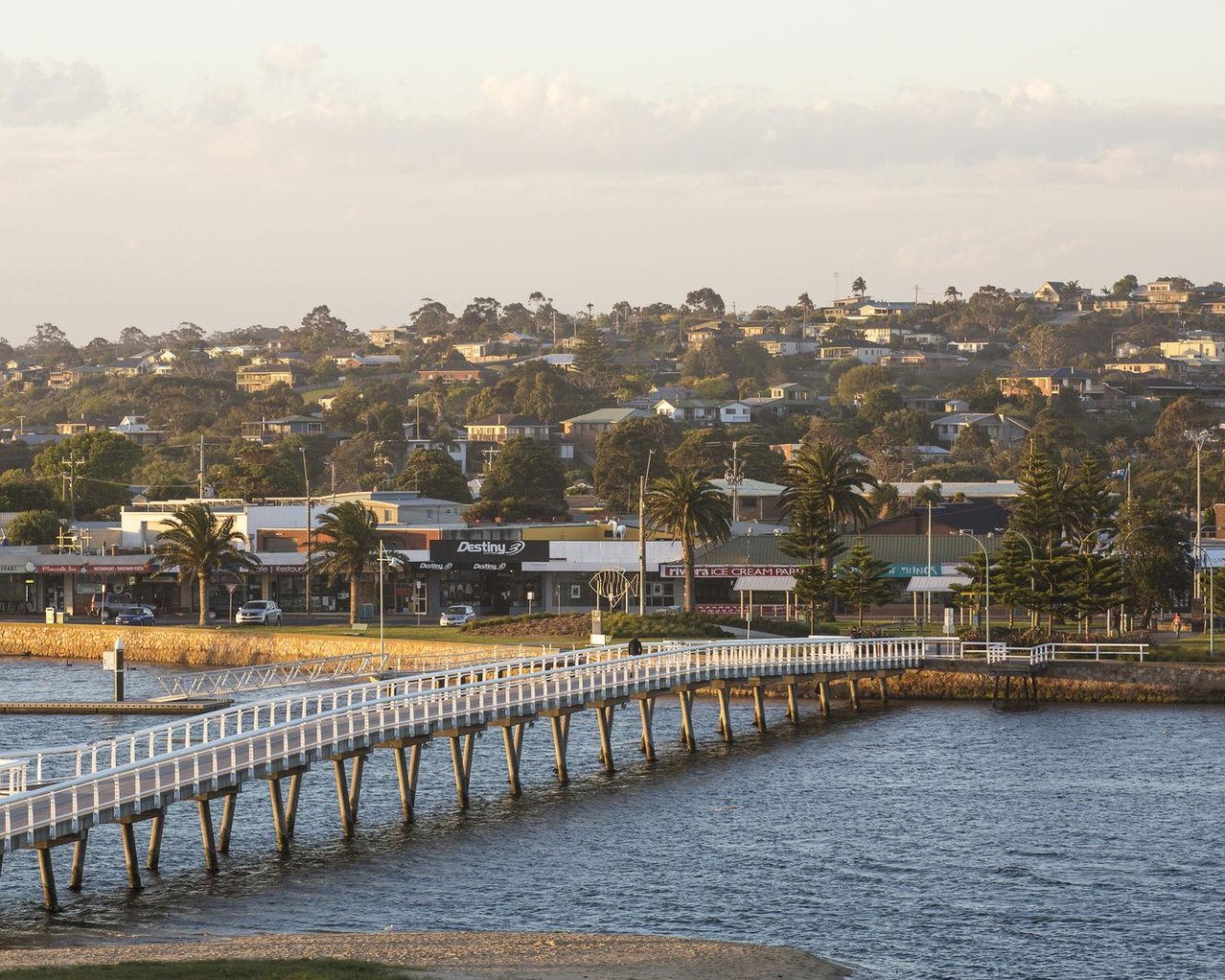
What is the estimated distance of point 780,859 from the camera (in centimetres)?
5194

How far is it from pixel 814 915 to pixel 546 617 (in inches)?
2403

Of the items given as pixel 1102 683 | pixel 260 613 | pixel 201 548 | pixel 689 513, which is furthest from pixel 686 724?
pixel 201 548

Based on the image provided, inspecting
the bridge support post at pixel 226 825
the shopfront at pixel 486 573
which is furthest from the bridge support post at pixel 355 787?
the shopfront at pixel 486 573

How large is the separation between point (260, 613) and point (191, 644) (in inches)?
243

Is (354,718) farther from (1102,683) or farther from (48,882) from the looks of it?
(1102,683)

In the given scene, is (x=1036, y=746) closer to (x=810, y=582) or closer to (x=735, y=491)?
(x=810, y=582)

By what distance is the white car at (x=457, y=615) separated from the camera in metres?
112

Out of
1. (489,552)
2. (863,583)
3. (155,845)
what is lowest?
(155,845)

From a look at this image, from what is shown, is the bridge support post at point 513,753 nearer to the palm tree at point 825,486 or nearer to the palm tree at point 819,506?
the palm tree at point 819,506

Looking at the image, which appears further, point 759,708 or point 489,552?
point 489,552

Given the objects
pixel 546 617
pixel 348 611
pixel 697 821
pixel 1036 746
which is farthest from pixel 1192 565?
pixel 697 821

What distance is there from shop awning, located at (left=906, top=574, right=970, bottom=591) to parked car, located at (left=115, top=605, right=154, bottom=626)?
43.3m

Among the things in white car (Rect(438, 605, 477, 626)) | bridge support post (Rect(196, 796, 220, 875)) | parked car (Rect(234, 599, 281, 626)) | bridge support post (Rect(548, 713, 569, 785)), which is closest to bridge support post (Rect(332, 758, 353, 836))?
bridge support post (Rect(196, 796, 220, 875))

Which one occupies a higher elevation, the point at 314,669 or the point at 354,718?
the point at 354,718
